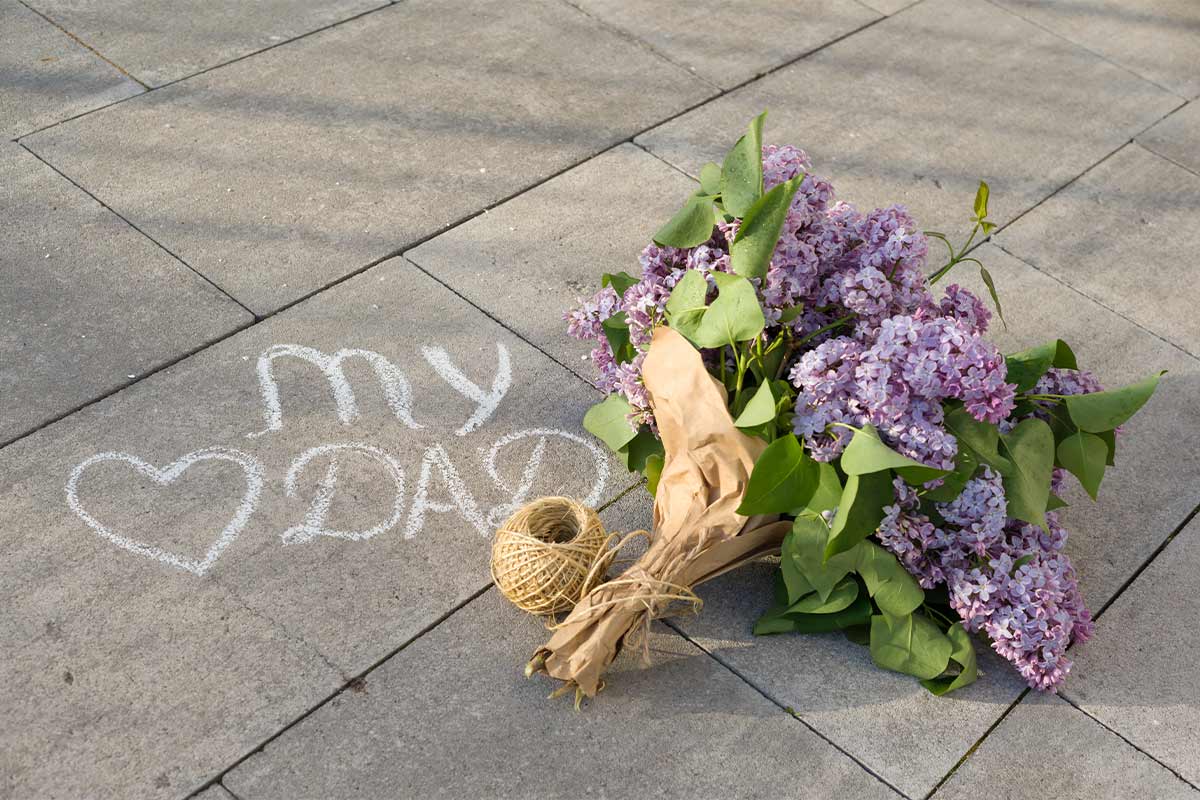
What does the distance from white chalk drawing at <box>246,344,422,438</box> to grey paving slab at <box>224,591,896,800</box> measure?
81 centimetres

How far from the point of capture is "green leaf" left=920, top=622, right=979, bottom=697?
3.28m

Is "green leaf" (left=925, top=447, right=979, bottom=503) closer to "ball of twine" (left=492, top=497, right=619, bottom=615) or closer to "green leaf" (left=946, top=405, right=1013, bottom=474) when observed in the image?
"green leaf" (left=946, top=405, right=1013, bottom=474)

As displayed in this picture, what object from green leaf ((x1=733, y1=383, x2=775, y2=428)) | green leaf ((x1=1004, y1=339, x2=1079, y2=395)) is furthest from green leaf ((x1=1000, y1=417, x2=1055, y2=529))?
green leaf ((x1=733, y1=383, x2=775, y2=428))

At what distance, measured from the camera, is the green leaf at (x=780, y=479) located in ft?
10.1

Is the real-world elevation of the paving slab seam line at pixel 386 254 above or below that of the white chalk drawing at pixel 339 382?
above

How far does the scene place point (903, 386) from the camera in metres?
3.05

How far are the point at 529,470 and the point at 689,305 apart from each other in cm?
76

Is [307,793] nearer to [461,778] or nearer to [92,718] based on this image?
[461,778]

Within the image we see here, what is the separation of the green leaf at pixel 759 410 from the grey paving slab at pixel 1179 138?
3563 millimetres

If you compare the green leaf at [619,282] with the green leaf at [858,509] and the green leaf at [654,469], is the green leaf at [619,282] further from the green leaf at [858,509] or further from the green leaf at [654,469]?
the green leaf at [858,509]

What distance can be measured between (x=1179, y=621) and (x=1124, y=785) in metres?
0.65

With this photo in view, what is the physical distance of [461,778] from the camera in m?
2.94

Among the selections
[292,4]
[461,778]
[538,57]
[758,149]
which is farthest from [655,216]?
[461,778]

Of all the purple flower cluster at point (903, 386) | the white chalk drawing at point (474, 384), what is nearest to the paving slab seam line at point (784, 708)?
the purple flower cluster at point (903, 386)
